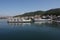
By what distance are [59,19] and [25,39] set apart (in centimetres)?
2612

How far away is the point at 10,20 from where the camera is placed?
39.7 meters

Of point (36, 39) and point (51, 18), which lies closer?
point (36, 39)

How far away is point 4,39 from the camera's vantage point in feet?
37.5

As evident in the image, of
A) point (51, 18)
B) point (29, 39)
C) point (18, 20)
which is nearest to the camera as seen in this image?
point (29, 39)

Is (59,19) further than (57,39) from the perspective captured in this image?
Yes

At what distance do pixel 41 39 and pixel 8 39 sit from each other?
8.50 feet

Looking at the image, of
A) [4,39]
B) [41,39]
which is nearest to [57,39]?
[41,39]

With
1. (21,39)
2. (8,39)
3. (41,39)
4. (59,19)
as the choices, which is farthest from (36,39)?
(59,19)

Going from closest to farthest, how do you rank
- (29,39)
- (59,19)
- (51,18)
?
(29,39) < (59,19) < (51,18)

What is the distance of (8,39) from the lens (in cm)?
1141

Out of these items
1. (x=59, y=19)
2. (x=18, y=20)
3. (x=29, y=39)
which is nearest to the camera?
(x=29, y=39)

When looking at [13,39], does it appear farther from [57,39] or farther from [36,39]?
[57,39]

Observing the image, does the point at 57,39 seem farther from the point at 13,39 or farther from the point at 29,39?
the point at 13,39

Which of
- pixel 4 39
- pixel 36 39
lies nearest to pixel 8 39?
pixel 4 39
